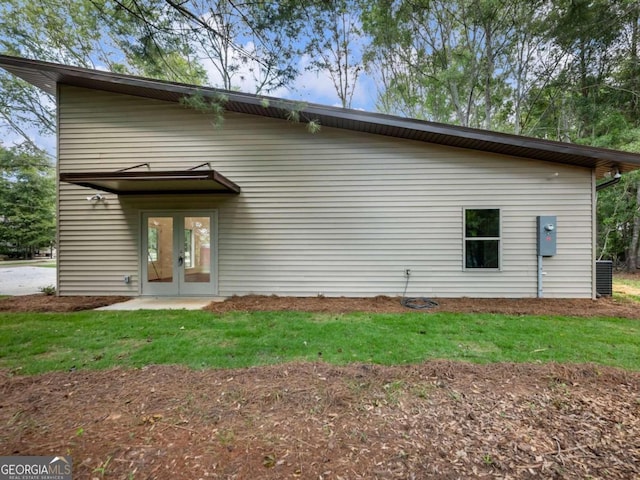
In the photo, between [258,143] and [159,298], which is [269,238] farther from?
[159,298]

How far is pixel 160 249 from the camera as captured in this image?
6.92 meters

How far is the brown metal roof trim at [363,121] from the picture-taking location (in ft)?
18.5

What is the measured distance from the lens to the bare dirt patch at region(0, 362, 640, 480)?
5.67 ft

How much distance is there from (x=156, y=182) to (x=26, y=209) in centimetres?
2137

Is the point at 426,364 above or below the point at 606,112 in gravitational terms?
below

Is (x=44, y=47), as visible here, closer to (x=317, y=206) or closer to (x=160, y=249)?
(x=160, y=249)

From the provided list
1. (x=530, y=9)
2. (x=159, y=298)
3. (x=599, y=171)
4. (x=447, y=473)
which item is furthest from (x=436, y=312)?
(x=530, y=9)

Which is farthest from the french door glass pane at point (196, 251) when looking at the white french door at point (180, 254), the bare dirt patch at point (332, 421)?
the bare dirt patch at point (332, 421)

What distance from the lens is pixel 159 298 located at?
267 inches

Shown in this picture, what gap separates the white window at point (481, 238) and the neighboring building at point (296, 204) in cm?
3

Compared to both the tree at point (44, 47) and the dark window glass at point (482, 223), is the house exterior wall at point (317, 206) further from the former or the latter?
the tree at point (44, 47)

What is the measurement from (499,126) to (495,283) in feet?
35.8

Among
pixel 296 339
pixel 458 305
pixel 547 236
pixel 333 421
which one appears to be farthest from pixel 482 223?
pixel 333 421

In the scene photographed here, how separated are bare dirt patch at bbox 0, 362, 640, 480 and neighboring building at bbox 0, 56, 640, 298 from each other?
12.3 feet
